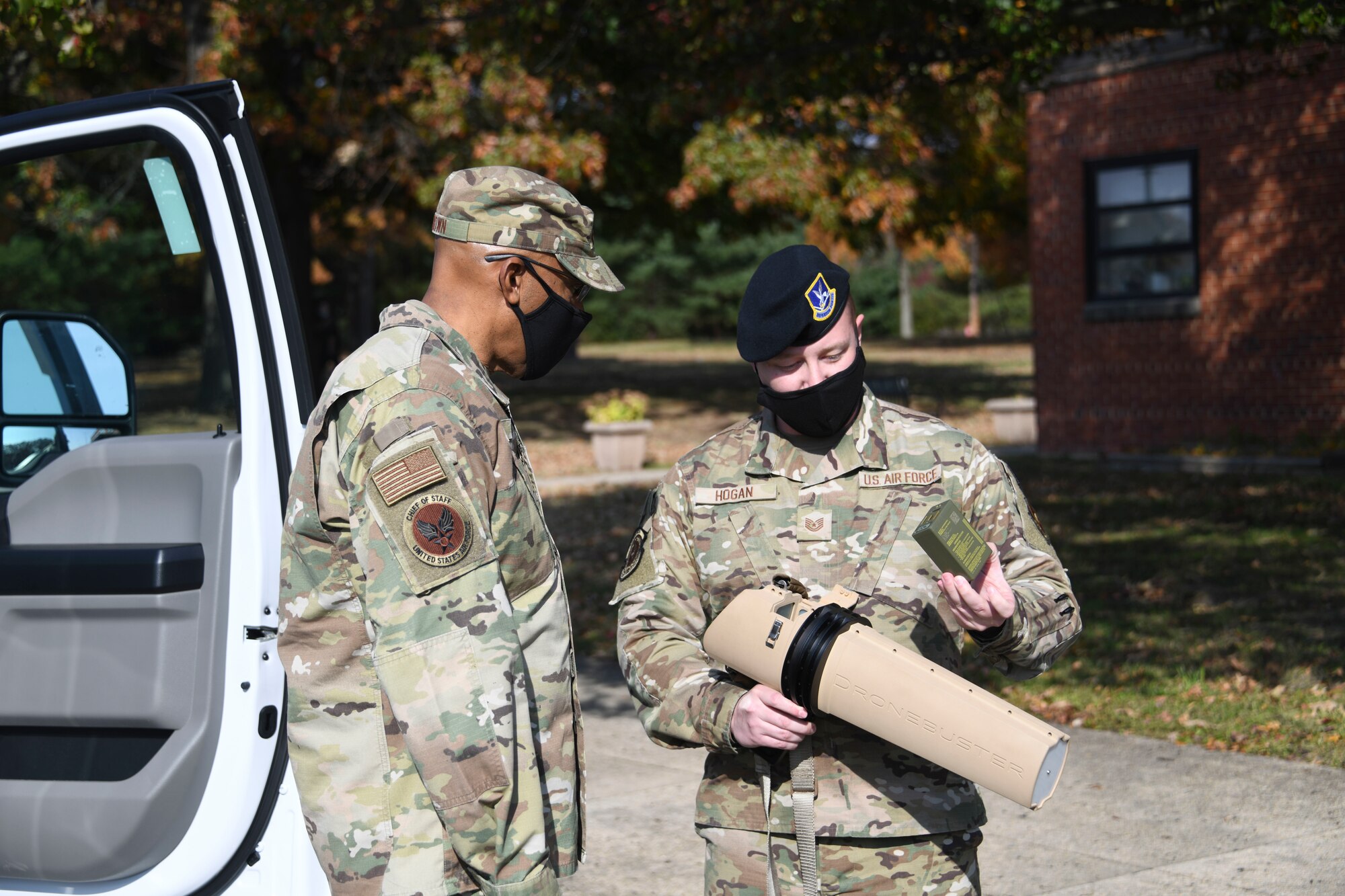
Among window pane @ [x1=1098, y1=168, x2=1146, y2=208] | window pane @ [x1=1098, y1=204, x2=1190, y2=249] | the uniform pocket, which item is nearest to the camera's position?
the uniform pocket

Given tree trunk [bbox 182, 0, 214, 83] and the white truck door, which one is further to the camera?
tree trunk [bbox 182, 0, 214, 83]

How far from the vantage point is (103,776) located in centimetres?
290

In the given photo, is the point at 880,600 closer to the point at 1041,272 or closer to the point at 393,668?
the point at 393,668

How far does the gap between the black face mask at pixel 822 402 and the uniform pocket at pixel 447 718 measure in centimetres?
84

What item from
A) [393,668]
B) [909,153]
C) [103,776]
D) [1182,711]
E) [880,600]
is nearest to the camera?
[393,668]

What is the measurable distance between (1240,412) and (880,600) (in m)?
12.5

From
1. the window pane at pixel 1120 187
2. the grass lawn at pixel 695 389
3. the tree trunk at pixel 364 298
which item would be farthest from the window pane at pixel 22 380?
the tree trunk at pixel 364 298

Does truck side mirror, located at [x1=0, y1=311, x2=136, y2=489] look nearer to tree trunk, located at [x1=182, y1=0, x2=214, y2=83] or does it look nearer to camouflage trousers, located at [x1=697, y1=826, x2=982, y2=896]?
camouflage trousers, located at [x1=697, y1=826, x2=982, y2=896]

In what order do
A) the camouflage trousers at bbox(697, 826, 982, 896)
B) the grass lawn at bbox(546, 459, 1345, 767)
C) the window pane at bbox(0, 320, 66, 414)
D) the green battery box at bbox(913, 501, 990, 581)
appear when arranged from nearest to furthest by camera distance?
1. the green battery box at bbox(913, 501, 990, 581)
2. the camouflage trousers at bbox(697, 826, 982, 896)
3. the window pane at bbox(0, 320, 66, 414)
4. the grass lawn at bbox(546, 459, 1345, 767)

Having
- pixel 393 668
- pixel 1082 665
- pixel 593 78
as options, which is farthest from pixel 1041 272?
pixel 393 668

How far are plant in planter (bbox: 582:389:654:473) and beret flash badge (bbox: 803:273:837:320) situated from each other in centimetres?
1311

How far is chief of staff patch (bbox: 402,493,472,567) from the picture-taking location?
1.98 m

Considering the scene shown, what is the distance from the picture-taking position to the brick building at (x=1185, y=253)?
42.8 feet

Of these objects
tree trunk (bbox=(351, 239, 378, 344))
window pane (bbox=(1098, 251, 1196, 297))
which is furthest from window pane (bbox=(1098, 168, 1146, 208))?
tree trunk (bbox=(351, 239, 378, 344))
